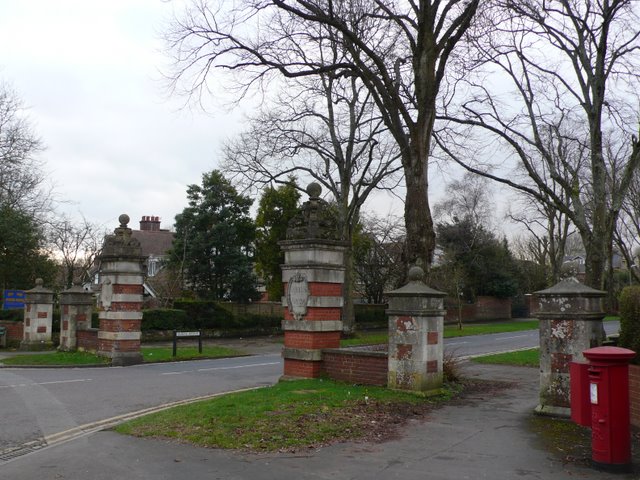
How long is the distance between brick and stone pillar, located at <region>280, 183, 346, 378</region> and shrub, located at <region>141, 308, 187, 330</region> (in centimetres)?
1835

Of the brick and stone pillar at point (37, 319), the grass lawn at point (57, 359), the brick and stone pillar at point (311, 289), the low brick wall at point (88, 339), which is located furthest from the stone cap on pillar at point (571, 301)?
the brick and stone pillar at point (37, 319)

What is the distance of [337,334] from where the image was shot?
1226 cm

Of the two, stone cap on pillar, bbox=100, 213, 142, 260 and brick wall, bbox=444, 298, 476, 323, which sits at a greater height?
stone cap on pillar, bbox=100, 213, 142, 260

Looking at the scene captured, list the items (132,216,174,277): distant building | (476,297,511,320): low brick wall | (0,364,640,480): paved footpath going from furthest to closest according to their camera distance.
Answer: (132,216,174,277): distant building → (476,297,511,320): low brick wall → (0,364,640,480): paved footpath

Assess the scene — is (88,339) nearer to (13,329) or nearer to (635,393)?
(13,329)

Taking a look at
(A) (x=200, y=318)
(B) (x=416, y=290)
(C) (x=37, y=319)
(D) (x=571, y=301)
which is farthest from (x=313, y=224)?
(A) (x=200, y=318)

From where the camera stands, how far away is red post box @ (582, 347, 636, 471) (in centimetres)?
638

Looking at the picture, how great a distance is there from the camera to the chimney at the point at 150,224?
67.2m

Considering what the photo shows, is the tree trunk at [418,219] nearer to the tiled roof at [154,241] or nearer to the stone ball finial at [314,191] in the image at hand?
the stone ball finial at [314,191]

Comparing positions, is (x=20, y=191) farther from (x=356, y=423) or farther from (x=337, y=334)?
(x=356, y=423)

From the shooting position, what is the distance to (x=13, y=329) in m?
26.3

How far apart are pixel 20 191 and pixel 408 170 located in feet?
88.3

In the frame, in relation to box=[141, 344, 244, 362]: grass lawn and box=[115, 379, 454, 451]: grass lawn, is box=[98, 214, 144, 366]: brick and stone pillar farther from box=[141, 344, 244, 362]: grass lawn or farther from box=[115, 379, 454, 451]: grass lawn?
box=[115, 379, 454, 451]: grass lawn

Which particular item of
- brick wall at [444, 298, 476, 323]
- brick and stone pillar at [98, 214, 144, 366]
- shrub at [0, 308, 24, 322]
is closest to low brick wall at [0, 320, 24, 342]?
shrub at [0, 308, 24, 322]
